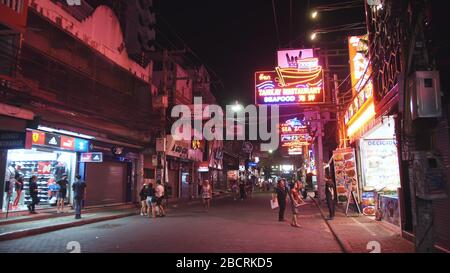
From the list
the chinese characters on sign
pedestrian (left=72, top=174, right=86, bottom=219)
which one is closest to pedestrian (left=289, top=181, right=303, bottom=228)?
pedestrian (left=72, top=174, right=86, bottom=219)

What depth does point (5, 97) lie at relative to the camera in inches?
530

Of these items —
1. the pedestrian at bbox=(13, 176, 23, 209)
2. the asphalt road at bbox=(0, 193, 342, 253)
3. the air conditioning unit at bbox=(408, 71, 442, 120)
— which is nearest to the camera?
the air conditioning unit at bbox=(408, 71, 442, 120)

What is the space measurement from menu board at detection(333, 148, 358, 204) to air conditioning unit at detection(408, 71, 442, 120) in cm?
1221

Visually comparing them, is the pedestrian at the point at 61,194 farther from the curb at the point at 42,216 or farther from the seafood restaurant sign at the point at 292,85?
the seafood restaurant sign at the point at 292,85

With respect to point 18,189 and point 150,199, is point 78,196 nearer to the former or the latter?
point 18,189

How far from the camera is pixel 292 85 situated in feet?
69.8

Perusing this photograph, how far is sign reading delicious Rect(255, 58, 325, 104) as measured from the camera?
2108 cm

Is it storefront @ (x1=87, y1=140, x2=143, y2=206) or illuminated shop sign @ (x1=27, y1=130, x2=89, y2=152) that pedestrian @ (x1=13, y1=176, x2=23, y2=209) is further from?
storefront @ (x1=87, y1=140, x2=143, y2=206)

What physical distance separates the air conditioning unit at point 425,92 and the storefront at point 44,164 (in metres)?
14.8

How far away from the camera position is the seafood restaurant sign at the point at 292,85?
21078 mm

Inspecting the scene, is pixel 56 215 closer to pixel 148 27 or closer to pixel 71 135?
pixel 71 135
